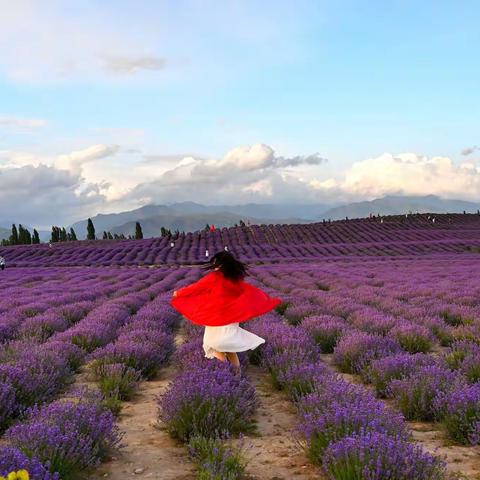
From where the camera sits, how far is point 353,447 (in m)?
2.96

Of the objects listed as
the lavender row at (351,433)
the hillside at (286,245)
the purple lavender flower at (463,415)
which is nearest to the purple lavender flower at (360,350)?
the lavender row at (351,433)

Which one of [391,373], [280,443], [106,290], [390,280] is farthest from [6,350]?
Answer: [390,280]

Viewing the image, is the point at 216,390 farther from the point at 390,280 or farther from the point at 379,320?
the point at 390,280

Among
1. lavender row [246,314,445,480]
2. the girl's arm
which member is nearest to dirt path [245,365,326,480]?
lavender row [246,314,445,480]

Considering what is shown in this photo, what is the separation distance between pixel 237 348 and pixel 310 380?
900 millimetres

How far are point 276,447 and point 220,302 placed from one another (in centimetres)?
190

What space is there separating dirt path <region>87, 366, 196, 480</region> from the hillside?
30.2 m

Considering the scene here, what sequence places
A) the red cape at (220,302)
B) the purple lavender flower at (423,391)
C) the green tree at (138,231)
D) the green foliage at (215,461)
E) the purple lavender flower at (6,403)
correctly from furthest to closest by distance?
1. the green tree at (138,231)
2. the red cape at (220,302)
3. the purple lavender flower at (423,391)
4. the purple lavender flower at (6,403)
5. the green foliage at (215,461)

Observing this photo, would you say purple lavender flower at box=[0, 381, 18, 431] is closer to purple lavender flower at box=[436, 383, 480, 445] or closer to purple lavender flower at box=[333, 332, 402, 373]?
purple lavender flower at box=[436, 383, 480, 445]

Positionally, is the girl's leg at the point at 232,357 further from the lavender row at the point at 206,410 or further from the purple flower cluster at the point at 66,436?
the purple flower cluster at the point at 66,436

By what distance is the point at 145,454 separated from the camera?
12.9 feet

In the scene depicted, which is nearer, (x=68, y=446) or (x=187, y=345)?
(x=68, y=446)

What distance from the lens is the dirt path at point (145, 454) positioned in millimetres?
3550

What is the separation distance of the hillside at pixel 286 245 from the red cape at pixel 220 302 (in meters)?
29.2
